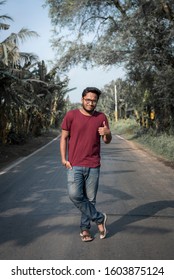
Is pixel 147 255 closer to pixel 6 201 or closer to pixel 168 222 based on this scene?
pixel 168 222

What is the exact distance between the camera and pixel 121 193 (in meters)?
8.71

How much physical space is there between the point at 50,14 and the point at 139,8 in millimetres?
6021

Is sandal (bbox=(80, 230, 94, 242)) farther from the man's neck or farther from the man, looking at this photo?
the man's neck

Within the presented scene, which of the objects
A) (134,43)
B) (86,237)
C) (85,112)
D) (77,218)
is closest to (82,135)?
(85,112)

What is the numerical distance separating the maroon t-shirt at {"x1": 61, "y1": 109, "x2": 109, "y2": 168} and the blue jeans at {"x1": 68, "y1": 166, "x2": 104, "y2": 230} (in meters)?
Result: 0.10

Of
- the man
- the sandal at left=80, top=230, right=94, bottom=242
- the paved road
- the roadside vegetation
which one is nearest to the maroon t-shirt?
the man

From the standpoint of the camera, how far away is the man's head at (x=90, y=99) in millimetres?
5406

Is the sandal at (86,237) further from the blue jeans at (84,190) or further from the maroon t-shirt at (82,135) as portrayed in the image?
the maroon t-shirt at (82,135)

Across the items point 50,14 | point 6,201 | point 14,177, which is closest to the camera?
point 6,201

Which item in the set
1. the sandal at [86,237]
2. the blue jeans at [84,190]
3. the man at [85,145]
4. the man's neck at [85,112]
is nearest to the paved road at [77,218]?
the sandal at [86,237]

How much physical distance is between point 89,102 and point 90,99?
0.04m

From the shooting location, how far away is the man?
5.41m

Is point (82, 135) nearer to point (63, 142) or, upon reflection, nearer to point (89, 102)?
point (63, 142)

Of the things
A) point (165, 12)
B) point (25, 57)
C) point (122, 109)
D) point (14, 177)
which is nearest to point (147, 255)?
point (14, 177)
